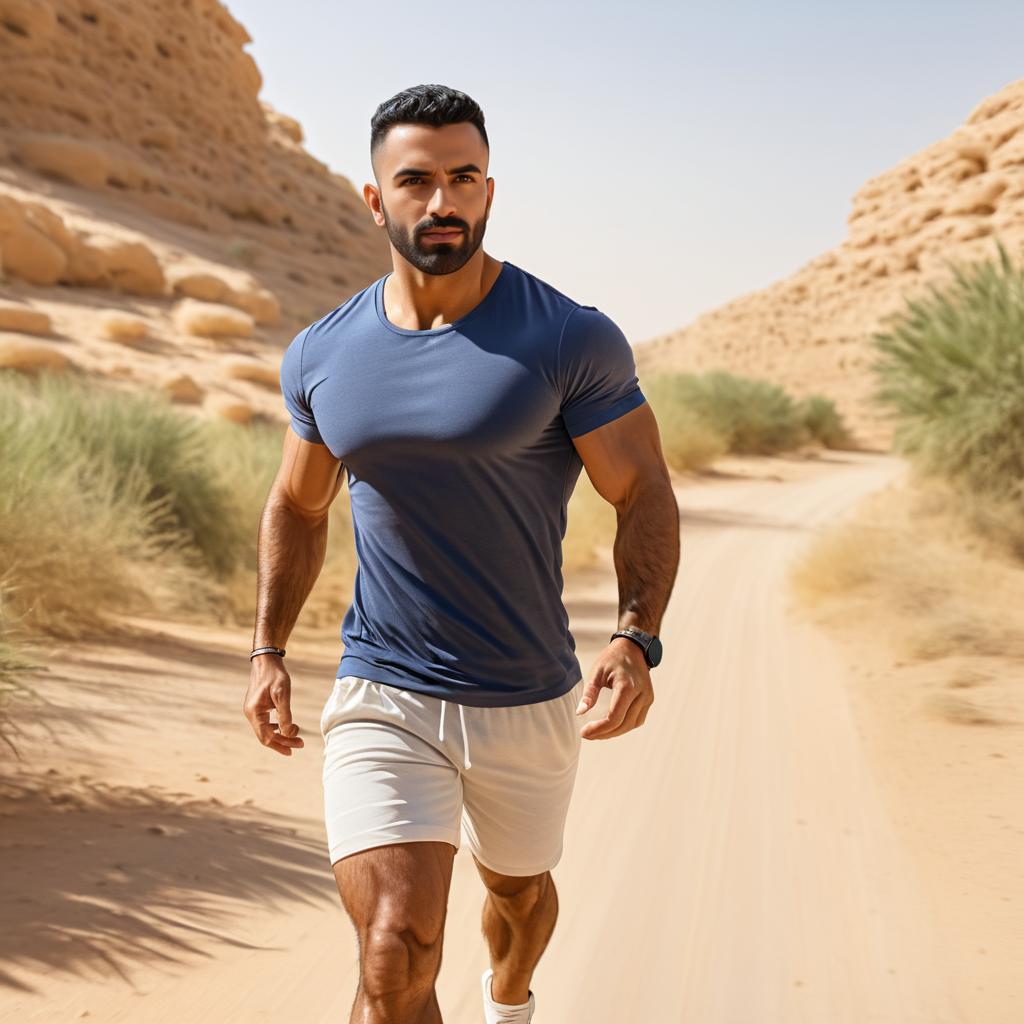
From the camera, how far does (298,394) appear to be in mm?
3027

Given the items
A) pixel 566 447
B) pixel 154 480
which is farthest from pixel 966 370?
pixel 566 447

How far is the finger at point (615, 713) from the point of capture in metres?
2.51

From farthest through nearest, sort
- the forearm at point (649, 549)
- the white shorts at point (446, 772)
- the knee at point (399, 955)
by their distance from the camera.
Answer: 1. the forearm at point (649, 549)
2. the white shorts at point (446, 772)
3. the knee at point (399, 955)

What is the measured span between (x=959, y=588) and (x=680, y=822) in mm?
5418

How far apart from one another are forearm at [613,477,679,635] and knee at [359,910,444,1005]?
77 centimetres

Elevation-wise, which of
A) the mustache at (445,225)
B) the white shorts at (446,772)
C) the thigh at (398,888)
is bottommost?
the thigh at (398,888)

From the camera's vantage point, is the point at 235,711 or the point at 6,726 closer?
the point at 6,726

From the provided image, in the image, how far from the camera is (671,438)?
25562 millimetres

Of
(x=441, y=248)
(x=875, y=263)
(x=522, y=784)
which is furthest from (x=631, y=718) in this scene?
(x=875, y=263)

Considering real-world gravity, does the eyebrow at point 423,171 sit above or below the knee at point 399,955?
above

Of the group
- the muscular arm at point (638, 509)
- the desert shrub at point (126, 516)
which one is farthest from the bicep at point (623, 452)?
the desert shrub at point (126, 516)

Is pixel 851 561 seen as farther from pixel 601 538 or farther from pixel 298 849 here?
pixel 298 849

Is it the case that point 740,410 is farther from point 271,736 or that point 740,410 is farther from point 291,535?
point 271,736

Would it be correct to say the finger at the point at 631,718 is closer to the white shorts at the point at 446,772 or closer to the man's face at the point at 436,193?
the white shorts at the point at 446,772
